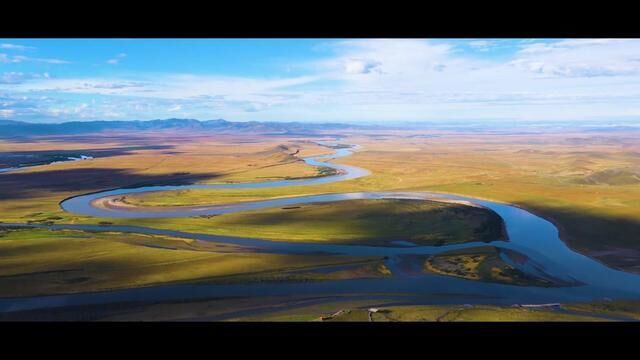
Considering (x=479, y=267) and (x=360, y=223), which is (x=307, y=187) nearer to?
(x=360, y=223)

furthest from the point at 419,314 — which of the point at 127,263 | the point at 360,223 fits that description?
the point at 127,263

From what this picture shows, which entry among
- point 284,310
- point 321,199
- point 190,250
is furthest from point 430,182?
point 284,310

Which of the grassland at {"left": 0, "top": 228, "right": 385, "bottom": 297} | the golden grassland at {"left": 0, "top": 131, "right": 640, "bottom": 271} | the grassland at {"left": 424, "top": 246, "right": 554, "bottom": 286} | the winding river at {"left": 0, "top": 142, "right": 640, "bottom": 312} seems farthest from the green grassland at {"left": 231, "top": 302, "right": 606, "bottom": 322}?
the golden grassland at {"left": 0, "top": 131, "right": 640, "bottom": 271}

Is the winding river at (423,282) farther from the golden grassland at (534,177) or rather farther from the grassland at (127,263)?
the golden grassland at (534,177)

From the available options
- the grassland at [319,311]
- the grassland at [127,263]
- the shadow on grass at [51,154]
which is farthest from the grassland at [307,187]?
the grassland at [319,311]

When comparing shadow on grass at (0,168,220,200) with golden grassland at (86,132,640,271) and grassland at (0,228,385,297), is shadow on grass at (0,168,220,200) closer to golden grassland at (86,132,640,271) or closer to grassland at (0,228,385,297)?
golden grassland at (86,132,640,271)
